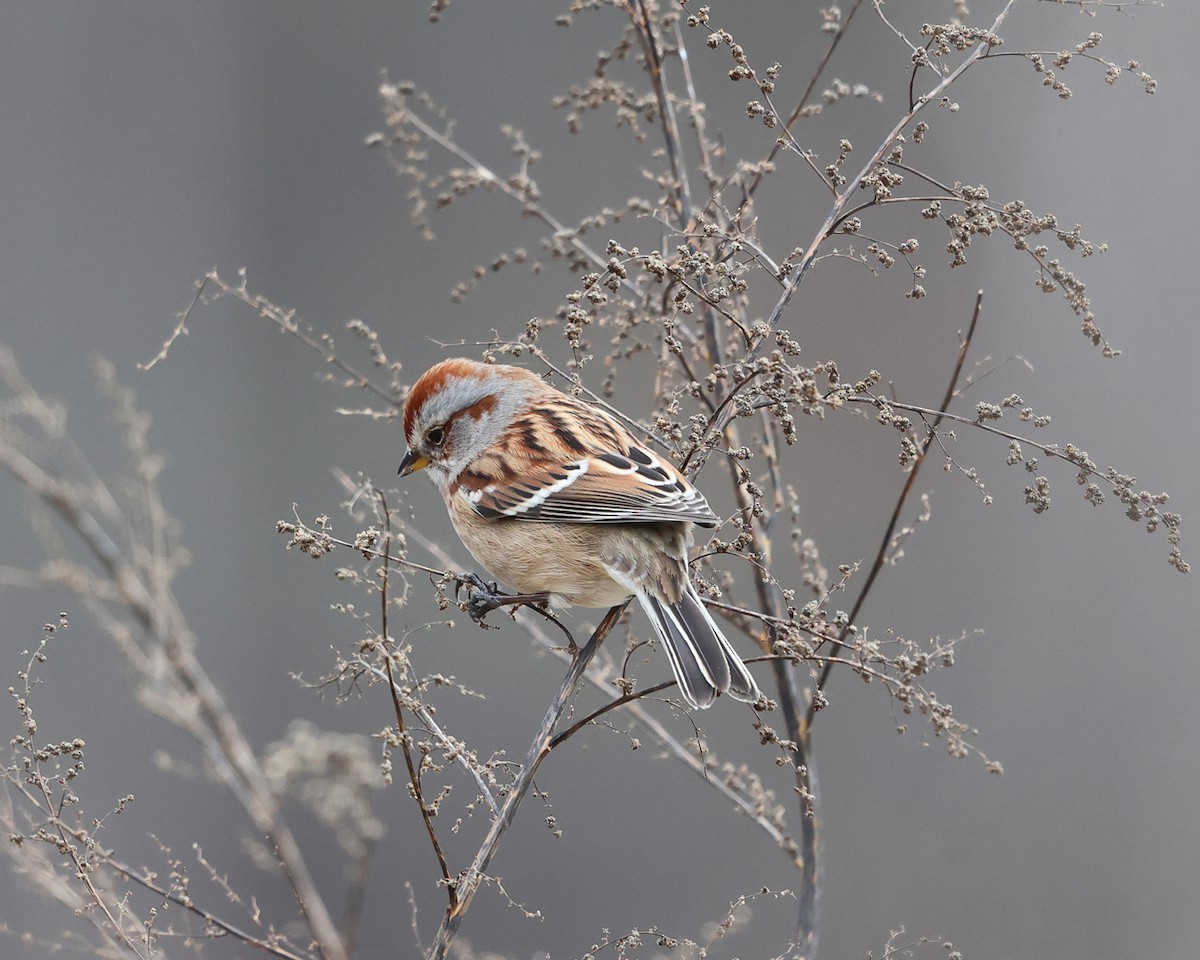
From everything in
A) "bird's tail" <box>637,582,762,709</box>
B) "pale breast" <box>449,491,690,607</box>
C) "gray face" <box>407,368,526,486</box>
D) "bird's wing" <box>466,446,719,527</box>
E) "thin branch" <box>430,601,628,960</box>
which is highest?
"gray face" <box>407,368,526,486</box>

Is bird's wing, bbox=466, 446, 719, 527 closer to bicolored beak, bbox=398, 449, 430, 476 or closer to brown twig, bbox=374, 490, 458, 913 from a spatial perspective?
bicolored beak, bbox=398, 449, 430, 476

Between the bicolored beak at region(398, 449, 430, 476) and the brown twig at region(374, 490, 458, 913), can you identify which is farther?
the bicolored beak at region(398, 449, 430, 476)

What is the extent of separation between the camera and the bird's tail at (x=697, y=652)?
155 centimetres

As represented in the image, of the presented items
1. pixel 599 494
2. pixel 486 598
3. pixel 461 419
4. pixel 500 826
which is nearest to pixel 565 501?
pixel 599 494

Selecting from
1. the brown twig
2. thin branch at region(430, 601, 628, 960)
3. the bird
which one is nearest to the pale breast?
the bird

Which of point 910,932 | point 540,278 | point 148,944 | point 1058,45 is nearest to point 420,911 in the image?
point 910,932

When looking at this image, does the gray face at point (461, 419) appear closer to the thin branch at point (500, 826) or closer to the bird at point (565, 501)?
the bird at point (565, 501)

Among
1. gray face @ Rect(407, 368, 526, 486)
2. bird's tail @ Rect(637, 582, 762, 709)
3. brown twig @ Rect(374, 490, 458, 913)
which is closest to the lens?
brown twig @ Rect(374, 490, 458, 913)

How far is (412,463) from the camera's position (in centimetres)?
232

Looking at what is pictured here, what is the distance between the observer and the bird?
174 cm

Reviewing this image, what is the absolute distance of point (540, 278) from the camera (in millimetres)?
4125

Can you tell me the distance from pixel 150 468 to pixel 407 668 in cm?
65

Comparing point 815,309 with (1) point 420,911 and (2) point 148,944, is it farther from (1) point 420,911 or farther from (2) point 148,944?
(2) point 148,944

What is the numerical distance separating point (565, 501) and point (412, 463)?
452 mm
